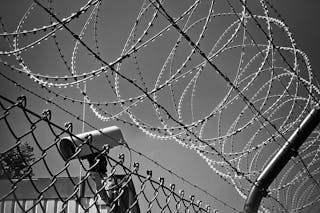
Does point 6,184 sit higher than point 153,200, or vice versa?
point 6,184

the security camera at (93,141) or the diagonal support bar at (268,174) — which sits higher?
the security camera at (93,141)

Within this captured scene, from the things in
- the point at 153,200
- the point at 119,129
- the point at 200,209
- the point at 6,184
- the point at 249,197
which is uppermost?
the point at 6,184

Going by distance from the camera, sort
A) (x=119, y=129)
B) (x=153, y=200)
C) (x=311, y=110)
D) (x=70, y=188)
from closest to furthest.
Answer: (x=153, y=200) → (x=119, y=129) → (x=311, y=110) → (x=70, y=188)

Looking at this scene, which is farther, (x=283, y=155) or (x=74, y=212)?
(x=74, y=212)

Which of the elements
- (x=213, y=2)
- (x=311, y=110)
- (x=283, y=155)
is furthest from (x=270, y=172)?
(x=213, y=2)

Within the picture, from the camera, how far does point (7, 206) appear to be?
742cm

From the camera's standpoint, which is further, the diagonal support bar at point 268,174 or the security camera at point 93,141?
the diagonal support bar at point 268,174

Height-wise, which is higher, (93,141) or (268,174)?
(93,141)

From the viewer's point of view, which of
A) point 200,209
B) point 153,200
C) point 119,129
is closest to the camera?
point 153,200

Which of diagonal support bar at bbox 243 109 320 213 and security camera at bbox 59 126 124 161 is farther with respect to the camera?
diagonal support bar at bbox 243 109 320 213

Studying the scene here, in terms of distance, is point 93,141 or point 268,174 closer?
point 93,141

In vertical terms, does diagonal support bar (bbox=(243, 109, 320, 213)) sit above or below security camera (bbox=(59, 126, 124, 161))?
below

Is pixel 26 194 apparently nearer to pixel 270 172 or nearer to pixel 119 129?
pixel 119 129

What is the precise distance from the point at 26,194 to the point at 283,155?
4.15 metres
